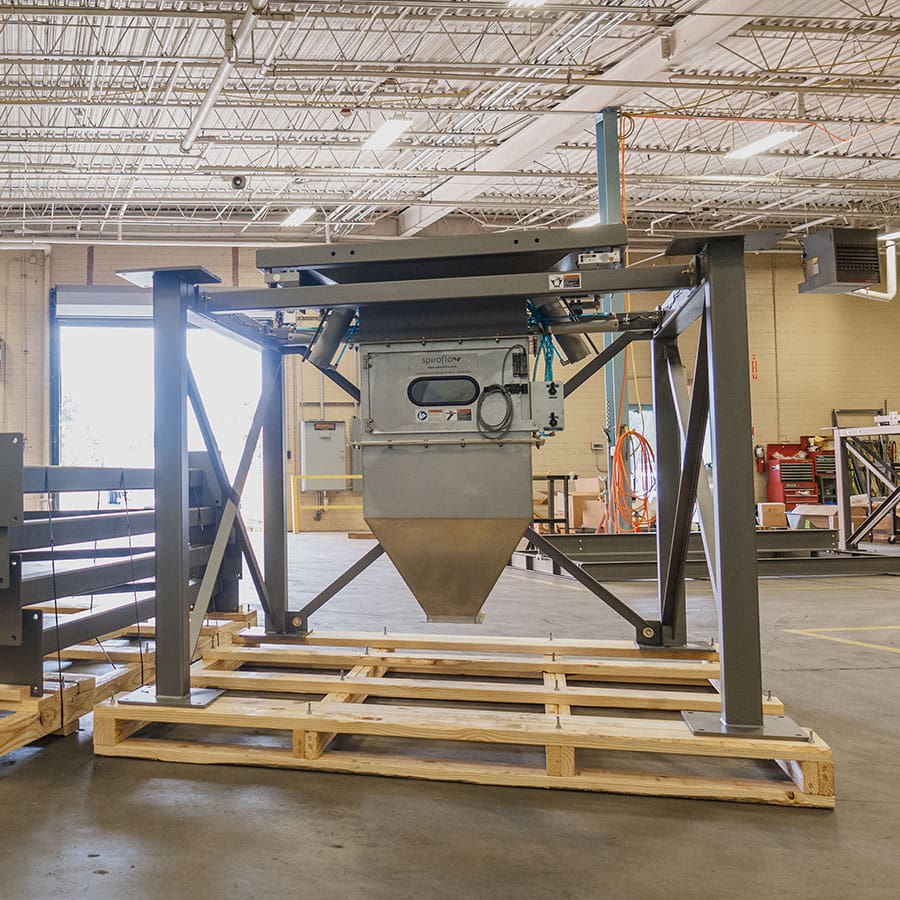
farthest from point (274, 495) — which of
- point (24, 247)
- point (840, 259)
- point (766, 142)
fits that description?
point (24, 247)

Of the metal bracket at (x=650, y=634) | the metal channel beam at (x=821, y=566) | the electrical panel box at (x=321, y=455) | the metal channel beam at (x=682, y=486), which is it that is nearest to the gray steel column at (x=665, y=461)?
the metal channel beam at (x=682, y=486)

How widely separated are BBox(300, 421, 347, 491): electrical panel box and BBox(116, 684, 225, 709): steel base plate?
41.3 ft

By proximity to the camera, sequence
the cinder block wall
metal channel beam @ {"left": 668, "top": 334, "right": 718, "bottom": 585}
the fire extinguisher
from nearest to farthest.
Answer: metal channel beam @ {"left": 668, "top": 334, "right": 718, "bottom": 585}
the cinder block wall
the fire extinguisher

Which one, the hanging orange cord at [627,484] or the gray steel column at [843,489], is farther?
the gray steel column at [843,489]

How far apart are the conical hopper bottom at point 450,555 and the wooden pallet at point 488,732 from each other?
327 mm

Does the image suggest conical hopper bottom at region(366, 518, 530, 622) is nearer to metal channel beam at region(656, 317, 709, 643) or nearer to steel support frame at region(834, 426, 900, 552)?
metal channel beam at region(656, 317, 709, 643)

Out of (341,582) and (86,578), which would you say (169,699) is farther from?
(341,582)

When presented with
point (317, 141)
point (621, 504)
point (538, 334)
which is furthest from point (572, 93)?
point (538, 334)

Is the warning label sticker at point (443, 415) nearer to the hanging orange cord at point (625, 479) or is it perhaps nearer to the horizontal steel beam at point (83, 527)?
the horizontal steel beam at point (83, 527)

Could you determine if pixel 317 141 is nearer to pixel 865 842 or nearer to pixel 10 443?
pixel 10 443

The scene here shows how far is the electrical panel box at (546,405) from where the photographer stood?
2.84 meters

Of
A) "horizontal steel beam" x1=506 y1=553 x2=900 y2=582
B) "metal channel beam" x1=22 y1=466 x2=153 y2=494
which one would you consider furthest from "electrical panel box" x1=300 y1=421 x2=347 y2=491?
"metal channel beam" x1=22 y1=466 x2=153 y2=494

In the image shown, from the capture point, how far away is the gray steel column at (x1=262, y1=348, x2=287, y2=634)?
13.1 feet

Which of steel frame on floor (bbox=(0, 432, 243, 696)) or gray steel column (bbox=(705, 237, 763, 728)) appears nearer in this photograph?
gray steel column (bbox=(705, 237, 763, 728))
